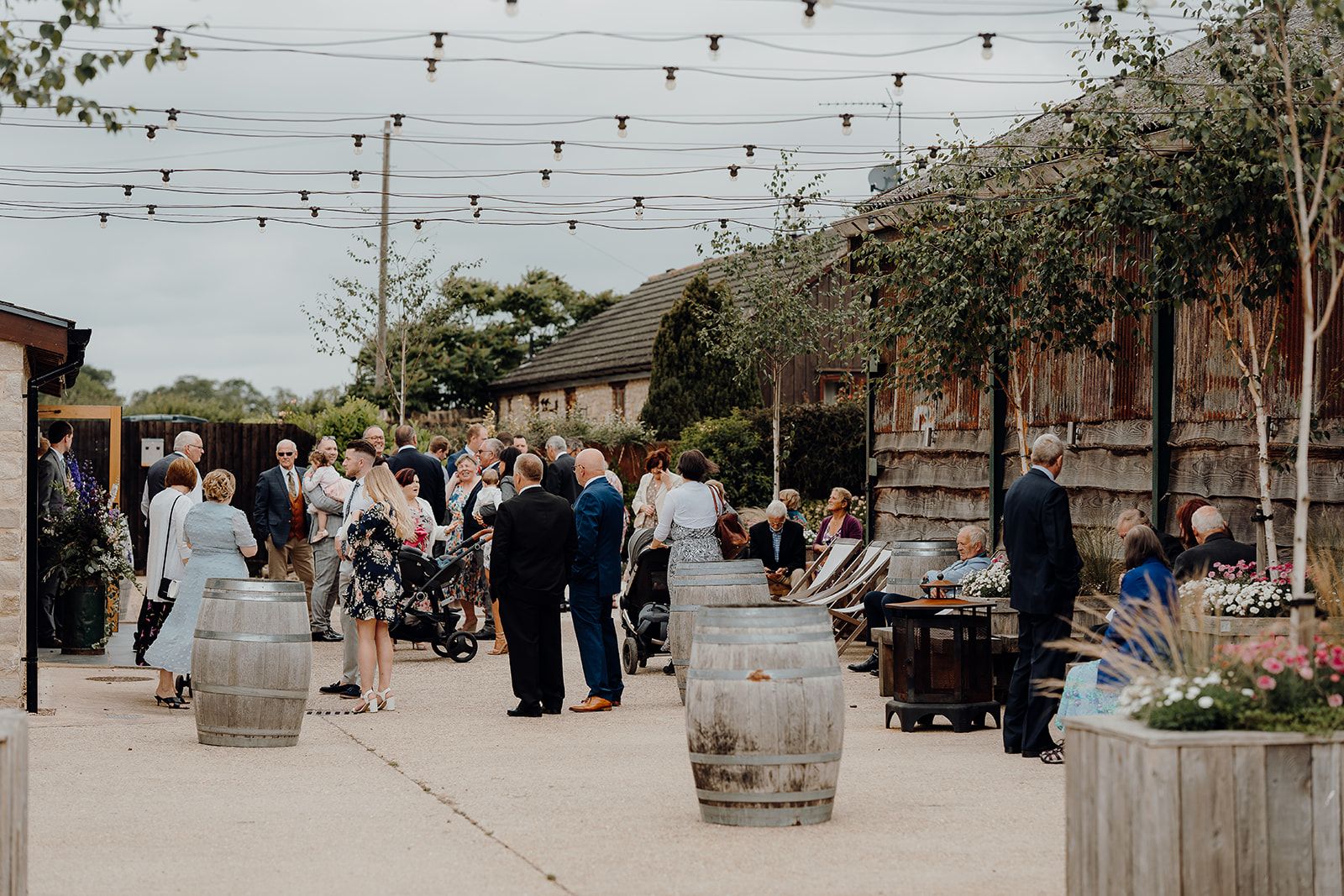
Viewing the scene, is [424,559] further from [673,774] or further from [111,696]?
[673,774]

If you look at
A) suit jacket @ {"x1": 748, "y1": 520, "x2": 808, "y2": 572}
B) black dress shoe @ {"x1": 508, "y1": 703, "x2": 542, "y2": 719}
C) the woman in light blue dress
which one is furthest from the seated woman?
suit jacket @ {"x1": 748, "y1": 520, "x2": 808, "y2": 572}

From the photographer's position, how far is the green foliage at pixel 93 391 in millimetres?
59094

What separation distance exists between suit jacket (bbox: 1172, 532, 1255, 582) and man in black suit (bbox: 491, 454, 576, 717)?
4.17m

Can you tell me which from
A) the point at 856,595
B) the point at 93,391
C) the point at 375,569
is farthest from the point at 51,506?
the point at 93,391

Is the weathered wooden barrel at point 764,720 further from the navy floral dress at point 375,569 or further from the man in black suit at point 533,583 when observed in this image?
the navy floral dress at point 375,569

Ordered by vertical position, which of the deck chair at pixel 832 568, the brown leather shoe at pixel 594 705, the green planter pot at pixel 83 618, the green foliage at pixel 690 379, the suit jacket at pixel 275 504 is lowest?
the brown leather shoe at pixel 594 705

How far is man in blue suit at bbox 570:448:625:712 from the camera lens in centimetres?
1172

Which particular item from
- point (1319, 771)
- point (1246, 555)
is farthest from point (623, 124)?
point (1319, 771)

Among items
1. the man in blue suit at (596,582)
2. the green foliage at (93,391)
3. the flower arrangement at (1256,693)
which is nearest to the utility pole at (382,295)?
the green foliage at (93,391)

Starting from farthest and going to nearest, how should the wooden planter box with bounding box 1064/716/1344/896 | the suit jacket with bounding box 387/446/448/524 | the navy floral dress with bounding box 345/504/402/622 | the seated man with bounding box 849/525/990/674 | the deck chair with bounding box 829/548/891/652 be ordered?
the suit jacket with bounding box 387/446/448/524 → the deck chair with bounding box 829/548/891/652 → the seated man with bounding box 849/525/990/674 → the navy floral dress with bounding box 345/504/402/622 → the wooden planter box with bounding box 1064/716/1344/896

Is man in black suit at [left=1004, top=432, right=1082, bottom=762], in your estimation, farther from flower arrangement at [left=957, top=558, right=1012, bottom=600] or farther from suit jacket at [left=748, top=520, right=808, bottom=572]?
suit jacket at [left=748, top=520, right=808, bottom=572]

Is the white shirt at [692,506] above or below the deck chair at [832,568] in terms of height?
above

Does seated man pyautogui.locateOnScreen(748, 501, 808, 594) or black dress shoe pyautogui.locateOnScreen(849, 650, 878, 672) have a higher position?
seated man pyautogui.locateOnScreen(748, 501, 808, 594)

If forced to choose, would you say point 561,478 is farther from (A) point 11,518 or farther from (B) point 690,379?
(B) point 690,379
